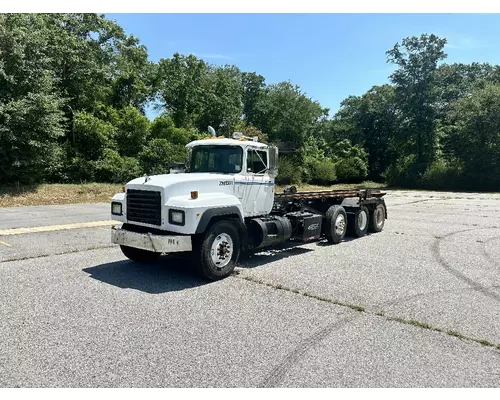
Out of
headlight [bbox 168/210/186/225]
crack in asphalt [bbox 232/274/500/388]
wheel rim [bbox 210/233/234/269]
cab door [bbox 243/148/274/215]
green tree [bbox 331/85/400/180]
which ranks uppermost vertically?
green tree [bbox 331/85/400/180]

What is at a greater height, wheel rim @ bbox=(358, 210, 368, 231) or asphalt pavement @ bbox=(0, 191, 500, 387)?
wheel rim @ bbox=(358, 210, 368, 231)

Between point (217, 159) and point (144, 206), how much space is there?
177 cm

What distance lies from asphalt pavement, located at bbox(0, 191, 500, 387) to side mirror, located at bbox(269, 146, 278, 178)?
5.91ft

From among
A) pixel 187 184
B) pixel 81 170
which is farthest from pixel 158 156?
pixel 187 184

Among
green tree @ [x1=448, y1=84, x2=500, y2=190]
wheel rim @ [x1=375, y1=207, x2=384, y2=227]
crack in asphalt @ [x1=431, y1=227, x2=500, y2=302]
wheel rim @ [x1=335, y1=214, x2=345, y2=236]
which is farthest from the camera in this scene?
green tree @ [x1=448, y1=84, x2=500, y2=190]

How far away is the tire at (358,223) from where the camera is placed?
36.8 ft

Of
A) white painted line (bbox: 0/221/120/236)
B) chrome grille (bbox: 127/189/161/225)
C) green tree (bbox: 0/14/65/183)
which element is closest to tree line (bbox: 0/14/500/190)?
green tree (bbox: 0/14/65/183)

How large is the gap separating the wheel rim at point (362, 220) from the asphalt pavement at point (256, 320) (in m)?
2.37

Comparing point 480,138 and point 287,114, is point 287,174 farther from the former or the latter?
point 480,138

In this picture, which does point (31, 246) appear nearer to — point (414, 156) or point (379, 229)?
point (379, 229)

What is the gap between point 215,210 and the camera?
6.70 metres

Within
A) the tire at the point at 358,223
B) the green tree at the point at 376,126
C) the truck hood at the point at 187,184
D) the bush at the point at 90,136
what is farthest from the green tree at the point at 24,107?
the green tree at the point at 376,126

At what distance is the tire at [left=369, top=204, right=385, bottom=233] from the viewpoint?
12.2 meters

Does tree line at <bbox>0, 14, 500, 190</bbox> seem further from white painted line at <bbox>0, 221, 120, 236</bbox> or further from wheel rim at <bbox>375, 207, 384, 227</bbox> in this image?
white painted line at <bbox>0, 221, 120, 236</bbox>
